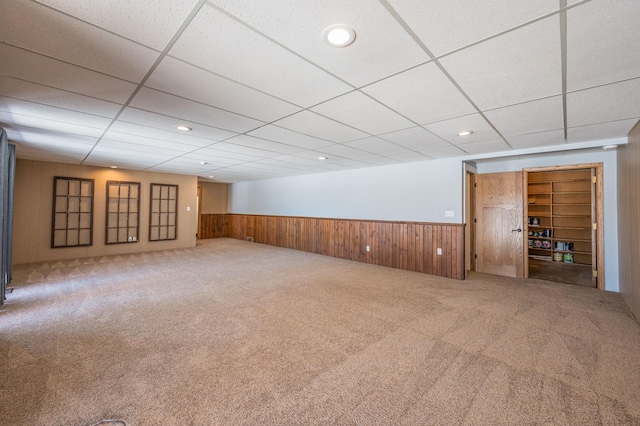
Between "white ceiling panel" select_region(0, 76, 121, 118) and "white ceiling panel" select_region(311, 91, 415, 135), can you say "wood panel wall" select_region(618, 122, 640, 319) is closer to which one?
"white ceiling panel" select_region(311, 91, 415, 135)

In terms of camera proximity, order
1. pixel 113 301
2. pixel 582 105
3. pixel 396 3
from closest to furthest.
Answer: pixel 396 3 < pixel 582 105 < pixel 113 301

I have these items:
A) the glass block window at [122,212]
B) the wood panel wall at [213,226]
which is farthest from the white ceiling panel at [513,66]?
the wood panel wall at [213,226]

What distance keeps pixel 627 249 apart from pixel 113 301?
7.03 metres

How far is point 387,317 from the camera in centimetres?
316

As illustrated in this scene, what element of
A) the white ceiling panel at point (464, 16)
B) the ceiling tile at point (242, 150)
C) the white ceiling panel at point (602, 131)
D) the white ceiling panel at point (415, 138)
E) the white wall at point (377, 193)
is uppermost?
the ceiling tile at point (242, 150)

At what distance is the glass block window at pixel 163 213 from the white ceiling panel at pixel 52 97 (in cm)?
576

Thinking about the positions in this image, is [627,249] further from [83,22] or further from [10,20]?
[10,20]

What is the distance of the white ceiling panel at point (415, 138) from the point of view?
3.49m

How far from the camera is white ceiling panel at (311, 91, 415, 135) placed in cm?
253

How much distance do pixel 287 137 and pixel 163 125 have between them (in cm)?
157

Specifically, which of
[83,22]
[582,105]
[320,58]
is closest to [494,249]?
[582,105]

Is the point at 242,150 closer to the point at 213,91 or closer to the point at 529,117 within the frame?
the point at 213,91

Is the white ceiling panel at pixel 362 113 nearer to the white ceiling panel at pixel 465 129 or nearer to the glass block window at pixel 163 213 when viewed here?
the white ceiling panel at pixel 465 129

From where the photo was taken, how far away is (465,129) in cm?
336
